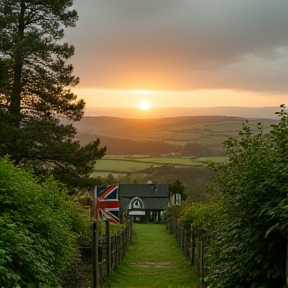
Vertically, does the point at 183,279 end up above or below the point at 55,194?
below

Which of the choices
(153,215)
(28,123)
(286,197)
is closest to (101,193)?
(286,197)

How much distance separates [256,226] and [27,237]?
3.17m

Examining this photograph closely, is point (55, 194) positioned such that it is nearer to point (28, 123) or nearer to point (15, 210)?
point (15, 210)

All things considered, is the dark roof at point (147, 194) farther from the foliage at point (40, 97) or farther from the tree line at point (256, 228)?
the tree line at point (256, 228)

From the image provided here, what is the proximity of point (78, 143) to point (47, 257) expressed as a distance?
55.1 ft

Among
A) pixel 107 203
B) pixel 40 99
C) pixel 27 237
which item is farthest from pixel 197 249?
pixel 40 99

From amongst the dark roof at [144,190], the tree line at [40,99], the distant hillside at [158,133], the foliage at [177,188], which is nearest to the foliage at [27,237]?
the tree line at [40,99]

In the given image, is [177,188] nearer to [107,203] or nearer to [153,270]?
[153,270]

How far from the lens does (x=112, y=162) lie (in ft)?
281

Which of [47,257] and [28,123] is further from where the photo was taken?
[28,123]

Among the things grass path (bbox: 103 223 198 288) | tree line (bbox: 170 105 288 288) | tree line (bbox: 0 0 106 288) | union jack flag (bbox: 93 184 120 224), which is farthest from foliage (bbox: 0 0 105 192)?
tree line (bbox: 170 105 288 288)

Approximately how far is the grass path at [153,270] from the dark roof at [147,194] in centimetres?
4452

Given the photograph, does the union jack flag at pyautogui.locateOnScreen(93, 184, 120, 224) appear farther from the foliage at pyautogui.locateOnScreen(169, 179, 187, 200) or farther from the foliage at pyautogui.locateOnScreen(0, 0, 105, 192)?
the foliage at pyautogui.locateOnScreen(169, 179, 187, 200)

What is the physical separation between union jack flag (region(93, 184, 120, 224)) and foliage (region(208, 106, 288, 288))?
2.76m
